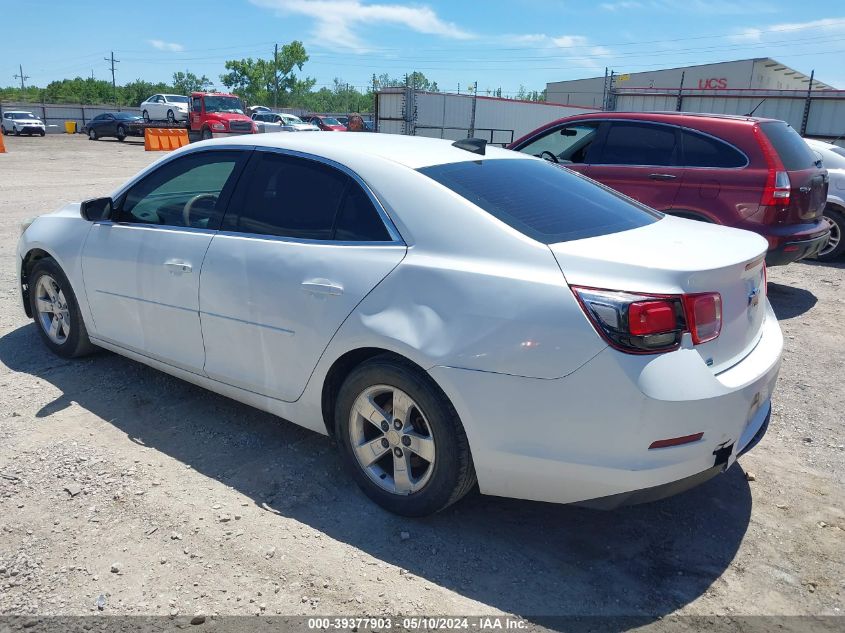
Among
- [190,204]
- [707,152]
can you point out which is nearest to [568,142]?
[707,152]

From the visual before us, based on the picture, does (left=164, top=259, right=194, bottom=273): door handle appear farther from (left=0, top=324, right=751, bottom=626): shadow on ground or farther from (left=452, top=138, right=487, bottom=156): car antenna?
(left=452, top=138, right=487, bottom=156): car antenna

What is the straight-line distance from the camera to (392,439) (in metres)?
3.08

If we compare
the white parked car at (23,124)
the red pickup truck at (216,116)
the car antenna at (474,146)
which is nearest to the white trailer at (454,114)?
the red pickup truck at (216,116)

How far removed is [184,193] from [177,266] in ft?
2.05

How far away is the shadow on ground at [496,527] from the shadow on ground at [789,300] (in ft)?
12.1

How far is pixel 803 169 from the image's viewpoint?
660cm

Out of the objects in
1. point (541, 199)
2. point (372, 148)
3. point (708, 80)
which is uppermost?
point (708, 80)

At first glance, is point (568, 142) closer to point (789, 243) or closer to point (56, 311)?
point (789, 243)

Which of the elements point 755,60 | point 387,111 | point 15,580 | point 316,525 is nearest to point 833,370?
point 316,525

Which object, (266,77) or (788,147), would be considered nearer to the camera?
(788,147)

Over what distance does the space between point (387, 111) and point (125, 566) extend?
24.1m

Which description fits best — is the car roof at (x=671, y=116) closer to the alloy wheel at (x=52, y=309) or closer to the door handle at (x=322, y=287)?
the door handle at (x=322, y=287)

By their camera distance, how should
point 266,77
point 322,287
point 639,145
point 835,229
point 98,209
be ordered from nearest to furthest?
point 322,287 → point 98,209 → point 639,145 → point 835,229 → point 266,77

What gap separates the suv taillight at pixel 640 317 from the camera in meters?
2.50
